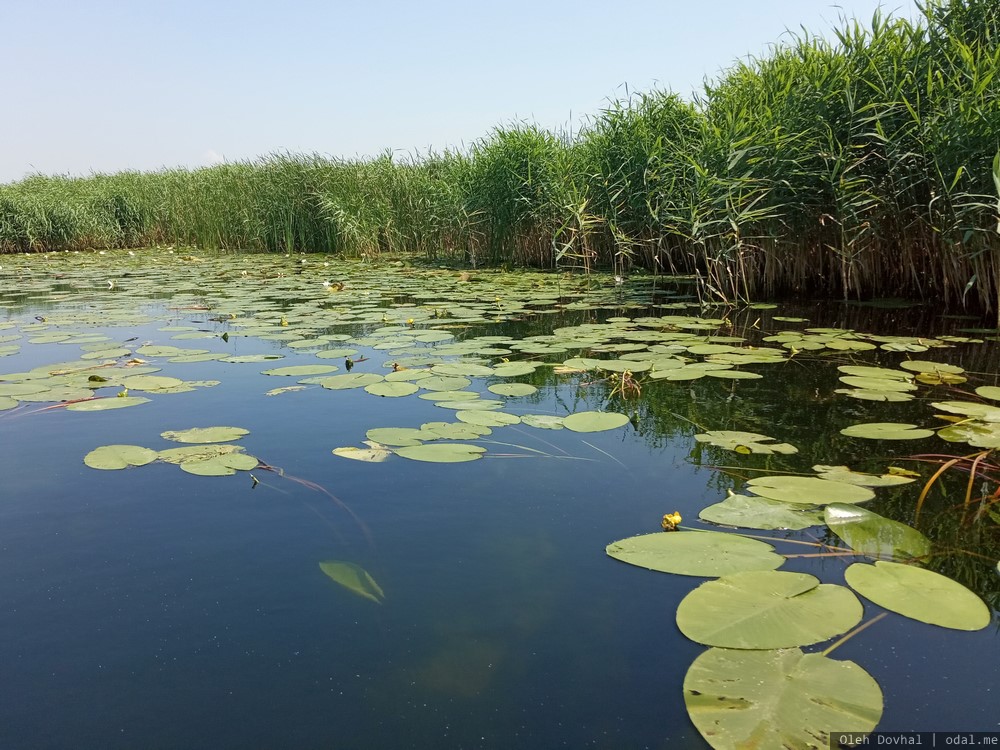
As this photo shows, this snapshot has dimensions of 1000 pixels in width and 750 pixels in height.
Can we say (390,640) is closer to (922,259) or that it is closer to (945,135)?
(945,135)

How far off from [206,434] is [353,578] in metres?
1.15

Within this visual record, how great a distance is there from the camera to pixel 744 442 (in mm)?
2188

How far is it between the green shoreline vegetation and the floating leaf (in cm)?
418

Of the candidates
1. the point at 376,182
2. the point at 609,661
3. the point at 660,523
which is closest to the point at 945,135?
the point at 660,523

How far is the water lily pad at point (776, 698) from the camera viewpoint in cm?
95

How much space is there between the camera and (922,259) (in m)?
5.45

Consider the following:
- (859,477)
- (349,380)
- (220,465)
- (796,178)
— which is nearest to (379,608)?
(220,465)

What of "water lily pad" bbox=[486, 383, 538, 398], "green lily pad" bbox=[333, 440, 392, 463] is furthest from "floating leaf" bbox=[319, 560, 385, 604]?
"water lily pad" bbox=[486, 383, 538, 398]

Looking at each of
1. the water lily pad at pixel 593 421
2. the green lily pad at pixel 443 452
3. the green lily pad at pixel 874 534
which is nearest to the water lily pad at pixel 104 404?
the green lily pad at pixel 443 452

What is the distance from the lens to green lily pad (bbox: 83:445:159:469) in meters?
2.05

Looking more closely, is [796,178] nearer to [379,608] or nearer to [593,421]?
[593,421]

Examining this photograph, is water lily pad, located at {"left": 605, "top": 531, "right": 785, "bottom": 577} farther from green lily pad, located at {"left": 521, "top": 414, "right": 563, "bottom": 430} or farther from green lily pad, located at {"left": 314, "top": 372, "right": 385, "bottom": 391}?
green lily pad, located at {"left": 314, "top": 372, "right": 385, "bottom": 391}

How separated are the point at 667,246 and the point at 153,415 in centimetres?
566

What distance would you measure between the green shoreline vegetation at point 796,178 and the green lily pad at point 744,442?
280 centimetres
